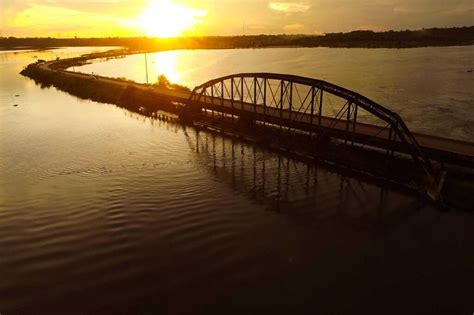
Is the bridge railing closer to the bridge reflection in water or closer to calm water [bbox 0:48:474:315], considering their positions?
the bridge reflection in water

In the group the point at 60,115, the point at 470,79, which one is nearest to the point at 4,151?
the point at 60,115

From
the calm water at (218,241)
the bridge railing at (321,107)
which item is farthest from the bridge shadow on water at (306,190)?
the bridge railing at (321,107)

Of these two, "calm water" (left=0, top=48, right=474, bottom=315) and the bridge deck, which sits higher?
the bridge deck

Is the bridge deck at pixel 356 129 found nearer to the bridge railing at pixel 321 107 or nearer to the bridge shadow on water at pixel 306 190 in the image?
the bridge railing at pixel 321 107

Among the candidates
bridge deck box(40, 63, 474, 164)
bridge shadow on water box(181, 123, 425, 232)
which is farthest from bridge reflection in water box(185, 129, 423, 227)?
bridge deck box(40, 63, 474, 164)

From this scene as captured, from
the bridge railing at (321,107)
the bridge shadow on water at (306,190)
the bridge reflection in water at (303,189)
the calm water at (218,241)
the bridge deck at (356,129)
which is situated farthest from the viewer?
the bridge railing at (321,107)

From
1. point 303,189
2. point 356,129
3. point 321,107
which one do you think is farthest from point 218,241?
point 321,107

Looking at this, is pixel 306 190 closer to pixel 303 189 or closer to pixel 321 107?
pixel 303 189
